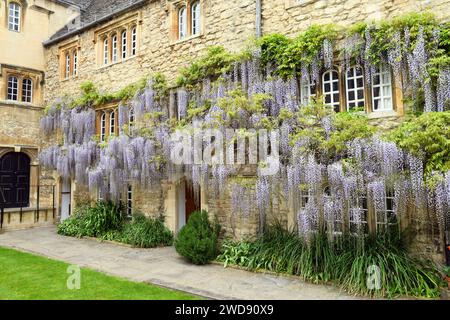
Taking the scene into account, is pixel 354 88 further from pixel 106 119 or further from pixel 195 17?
pixel 106 119

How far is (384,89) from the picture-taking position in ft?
22.3

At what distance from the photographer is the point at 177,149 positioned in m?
8.25

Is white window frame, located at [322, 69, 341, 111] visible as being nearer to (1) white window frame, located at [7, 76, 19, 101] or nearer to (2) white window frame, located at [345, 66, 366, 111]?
(2) white window frame, located at [345, 66, 366, 111]

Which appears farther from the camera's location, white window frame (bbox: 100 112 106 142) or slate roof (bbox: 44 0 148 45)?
white window frame (bbox: 100 112 106 142)

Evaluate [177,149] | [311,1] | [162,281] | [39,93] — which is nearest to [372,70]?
[311,1]

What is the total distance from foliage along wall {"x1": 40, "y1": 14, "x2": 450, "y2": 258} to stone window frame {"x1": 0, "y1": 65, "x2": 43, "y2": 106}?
7.07m

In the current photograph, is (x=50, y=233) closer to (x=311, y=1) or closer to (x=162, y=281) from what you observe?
(x=162, y=281)

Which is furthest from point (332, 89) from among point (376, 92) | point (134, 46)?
point (134, 46)

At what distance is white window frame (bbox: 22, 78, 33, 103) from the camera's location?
14.3m

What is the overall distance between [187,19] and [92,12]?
6.70m

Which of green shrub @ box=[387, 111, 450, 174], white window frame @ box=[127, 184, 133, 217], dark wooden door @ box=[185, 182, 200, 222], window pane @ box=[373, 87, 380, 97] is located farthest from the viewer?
white window frame @ box=[127, 184, 133, 217]

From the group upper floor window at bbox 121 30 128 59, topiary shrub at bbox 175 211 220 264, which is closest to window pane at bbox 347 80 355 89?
topiary shrub at bbox 175 211 220 264

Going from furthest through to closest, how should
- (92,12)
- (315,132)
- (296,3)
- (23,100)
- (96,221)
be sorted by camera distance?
(92,12) < (23,100) < (96,221) < (296,3) < (315,132)

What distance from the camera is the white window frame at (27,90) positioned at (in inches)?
561
